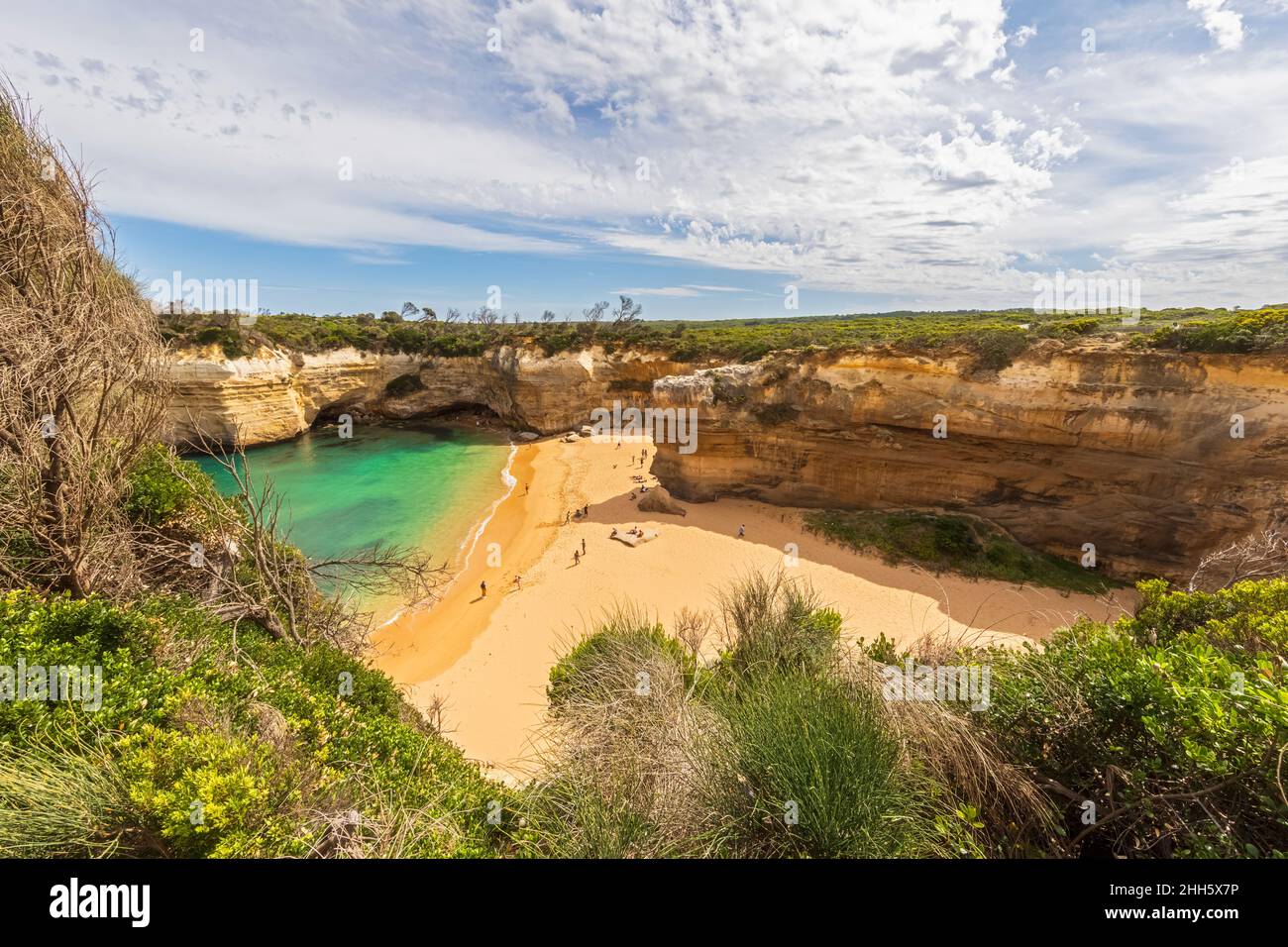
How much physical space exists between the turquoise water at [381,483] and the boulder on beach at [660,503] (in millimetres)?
8900

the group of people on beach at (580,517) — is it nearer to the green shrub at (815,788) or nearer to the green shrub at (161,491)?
the green shrub at (161,491)

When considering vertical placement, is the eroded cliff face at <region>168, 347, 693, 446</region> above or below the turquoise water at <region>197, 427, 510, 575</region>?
above

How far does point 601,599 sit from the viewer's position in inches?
666

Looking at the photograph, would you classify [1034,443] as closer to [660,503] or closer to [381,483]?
[660,503]

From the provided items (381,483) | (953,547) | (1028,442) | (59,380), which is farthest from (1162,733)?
(381,483)

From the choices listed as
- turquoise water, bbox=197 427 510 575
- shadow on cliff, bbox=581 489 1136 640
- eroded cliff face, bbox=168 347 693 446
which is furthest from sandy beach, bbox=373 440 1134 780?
eroded cliff face, bbox=168 347 693 446

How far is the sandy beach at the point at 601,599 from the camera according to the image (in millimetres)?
12867

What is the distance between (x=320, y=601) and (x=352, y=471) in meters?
26.2

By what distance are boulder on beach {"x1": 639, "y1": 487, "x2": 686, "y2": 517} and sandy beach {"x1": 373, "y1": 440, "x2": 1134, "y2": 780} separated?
44 cm

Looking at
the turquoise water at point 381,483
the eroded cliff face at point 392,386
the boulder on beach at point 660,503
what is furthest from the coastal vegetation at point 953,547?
the eroded cliff face at point 392,386

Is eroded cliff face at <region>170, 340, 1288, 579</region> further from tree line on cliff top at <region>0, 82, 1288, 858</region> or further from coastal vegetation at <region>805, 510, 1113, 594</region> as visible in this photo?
tree line on cliff top at <region>0, 82, 1288, 858</region>

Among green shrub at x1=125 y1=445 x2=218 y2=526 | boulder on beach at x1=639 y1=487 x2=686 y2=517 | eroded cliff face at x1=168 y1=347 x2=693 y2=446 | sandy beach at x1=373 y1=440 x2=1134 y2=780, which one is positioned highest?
eroded cliff face at x1=168 y1=347 x2=693 y2=446

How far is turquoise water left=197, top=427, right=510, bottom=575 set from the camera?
23.5 meters
